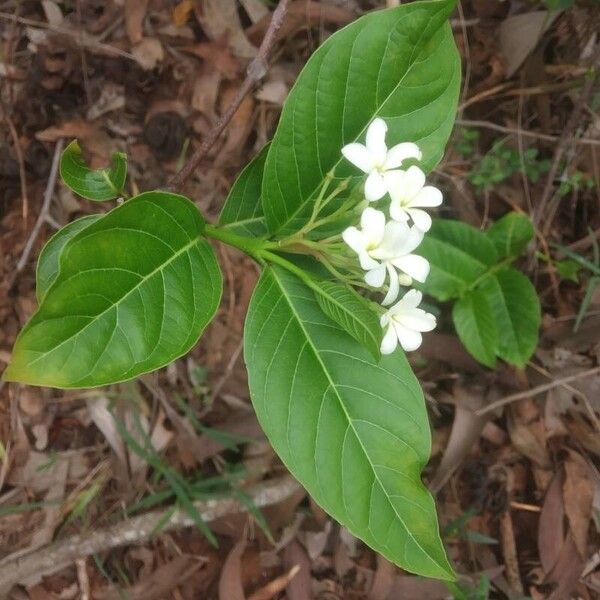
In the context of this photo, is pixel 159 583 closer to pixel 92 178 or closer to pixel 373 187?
pixel 92 178

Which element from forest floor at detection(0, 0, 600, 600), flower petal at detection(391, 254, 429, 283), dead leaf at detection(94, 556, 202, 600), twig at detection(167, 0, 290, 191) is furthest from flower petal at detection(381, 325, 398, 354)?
dead leaf at detection(94, 556, 202, 600)

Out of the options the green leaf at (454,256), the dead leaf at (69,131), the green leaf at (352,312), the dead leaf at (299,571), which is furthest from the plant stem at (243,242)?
the dead leaf at (299,571)

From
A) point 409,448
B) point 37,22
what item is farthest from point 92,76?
point 409,448

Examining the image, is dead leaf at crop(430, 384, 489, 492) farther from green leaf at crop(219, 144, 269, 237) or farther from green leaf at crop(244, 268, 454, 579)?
green leaf at crop(219, 144, 269, 237)

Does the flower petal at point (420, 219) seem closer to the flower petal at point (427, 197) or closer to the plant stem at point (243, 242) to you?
the flower petal at point (427, 197)

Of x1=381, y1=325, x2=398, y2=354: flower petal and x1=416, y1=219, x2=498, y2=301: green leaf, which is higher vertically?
x1=381, y1=325, x2=398, y2=354: flower petal

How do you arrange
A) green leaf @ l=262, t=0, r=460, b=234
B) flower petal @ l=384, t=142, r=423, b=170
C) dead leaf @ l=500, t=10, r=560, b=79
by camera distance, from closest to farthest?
1. flower petal @ l=384, t=142, r=423, b=170
2. green leaf @ l=262, t=0, r=460, b=234
3. dead leaf @ l=500, t=10, r=560, b=79
